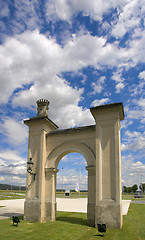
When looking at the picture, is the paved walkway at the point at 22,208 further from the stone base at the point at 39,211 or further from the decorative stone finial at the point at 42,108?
the decorative stone finial at the point at 42,108

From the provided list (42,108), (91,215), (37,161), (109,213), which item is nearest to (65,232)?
(91,215)

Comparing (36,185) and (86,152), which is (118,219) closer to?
(86,152)

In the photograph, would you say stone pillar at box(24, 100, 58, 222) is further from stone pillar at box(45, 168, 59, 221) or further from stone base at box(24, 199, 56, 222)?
stone pillar at box(45, 168, 59, 221)

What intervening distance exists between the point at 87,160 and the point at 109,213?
2.94m

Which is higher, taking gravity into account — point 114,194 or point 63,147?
point 63,147

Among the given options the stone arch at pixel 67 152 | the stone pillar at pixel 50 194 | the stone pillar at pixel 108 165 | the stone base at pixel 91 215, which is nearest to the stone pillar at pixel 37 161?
the stone pillar at pixel 50 194

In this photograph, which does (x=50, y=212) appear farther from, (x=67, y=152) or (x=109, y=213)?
(x=109, y=213)

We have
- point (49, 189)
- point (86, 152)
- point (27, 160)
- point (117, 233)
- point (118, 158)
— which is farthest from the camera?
point (27, 160)

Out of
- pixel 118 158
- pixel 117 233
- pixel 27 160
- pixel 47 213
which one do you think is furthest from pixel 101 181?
pixel 27 160

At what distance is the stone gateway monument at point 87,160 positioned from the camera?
9.99 meters

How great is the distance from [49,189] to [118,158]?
16.1 ft

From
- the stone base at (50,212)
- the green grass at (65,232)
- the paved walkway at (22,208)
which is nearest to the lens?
the green grass at (65,232)

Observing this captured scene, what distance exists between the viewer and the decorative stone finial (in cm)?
Result: 1364

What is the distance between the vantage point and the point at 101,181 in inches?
405
